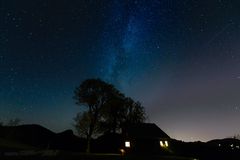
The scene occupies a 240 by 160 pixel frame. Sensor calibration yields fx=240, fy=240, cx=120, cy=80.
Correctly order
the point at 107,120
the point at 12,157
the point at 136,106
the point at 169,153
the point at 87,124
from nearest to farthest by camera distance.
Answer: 1. the point at 12,157
2. the point at 169,153
3. the point at 87,124
4. the point at 107,120
5. the point at 136,106

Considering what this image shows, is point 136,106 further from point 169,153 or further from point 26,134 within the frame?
point 26,134

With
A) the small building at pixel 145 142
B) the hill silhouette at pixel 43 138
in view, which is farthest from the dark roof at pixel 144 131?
the hill silhouette at pixel 43 138

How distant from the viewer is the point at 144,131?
150 feet

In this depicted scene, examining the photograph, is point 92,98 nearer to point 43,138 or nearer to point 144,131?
point 144,131

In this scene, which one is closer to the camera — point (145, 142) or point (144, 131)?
point (145, 142)

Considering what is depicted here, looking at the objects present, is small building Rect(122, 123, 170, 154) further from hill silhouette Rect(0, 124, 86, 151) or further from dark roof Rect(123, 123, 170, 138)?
hill silhouette Rect(0, 124, 86, 151)

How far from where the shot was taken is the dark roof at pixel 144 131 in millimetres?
44281

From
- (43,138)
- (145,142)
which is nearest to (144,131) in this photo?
(145,142)

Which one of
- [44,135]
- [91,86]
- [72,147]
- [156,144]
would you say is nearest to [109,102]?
[91,86]

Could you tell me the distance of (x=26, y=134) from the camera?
7594cm

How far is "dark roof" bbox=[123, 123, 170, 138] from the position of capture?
44281mm

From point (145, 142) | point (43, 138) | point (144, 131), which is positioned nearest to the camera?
point (145, 142)

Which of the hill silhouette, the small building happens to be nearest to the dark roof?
the small building

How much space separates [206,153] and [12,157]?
111 feet
